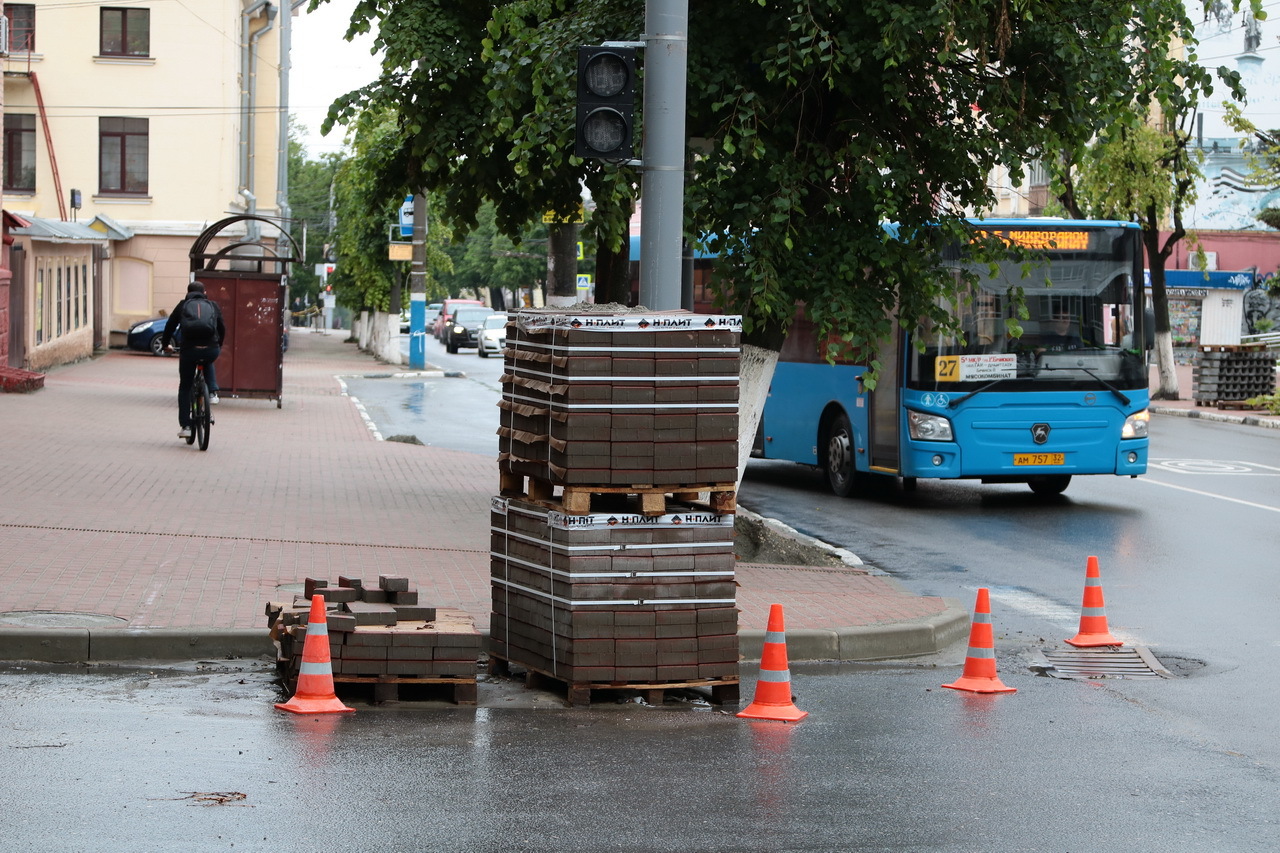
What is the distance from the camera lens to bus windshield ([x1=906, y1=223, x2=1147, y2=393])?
16.0 metres

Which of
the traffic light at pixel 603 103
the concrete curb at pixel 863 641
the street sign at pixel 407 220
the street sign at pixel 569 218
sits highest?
the street sign at pixel 407 220

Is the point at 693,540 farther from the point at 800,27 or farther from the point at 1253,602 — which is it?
the point at 1253,602

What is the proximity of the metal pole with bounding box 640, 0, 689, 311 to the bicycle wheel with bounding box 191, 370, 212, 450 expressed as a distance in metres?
9.52

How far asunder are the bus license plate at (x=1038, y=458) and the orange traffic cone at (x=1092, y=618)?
22.0 feet

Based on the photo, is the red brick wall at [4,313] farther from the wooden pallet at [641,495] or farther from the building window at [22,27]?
the wooden pallet at [641,495]

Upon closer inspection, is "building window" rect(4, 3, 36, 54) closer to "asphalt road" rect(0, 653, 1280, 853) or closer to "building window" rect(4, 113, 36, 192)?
"building window" rect(4, 113, 36, 192)

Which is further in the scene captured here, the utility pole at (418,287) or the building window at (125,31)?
the building window at (125,31)

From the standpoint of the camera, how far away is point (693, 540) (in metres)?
7.46

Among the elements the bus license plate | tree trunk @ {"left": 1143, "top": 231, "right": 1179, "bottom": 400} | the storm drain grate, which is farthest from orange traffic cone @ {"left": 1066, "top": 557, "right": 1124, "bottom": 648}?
tree trunk @ {"left": 1143, "top": 231, "right": 1179, "bottom": 400}

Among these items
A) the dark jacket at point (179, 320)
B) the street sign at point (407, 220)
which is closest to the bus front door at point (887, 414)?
the dark jacket at point (179, 320)

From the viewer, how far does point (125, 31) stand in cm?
4512

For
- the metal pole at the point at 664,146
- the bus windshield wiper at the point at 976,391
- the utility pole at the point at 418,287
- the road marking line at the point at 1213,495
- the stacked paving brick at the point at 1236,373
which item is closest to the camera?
the metal pole at the point at 664,146

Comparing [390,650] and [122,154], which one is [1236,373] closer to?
[390,650]

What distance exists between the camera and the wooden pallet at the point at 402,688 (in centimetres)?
721
